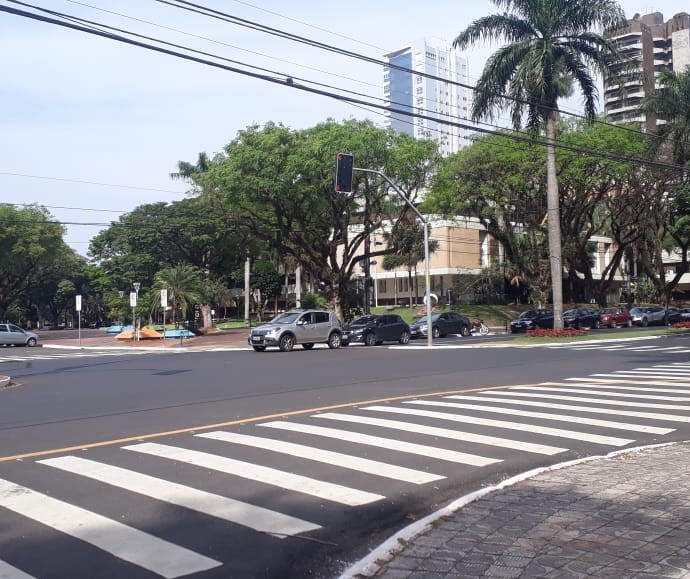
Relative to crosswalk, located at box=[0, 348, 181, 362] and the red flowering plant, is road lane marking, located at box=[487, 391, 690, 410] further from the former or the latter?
crosswalk, located at box=[0, 348, 181, 362]

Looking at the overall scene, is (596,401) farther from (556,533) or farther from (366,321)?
(366,321)

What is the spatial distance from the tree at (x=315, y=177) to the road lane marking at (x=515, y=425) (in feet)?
93.3

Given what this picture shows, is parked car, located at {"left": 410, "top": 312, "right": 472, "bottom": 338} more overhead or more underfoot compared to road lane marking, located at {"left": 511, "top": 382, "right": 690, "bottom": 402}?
more overhead

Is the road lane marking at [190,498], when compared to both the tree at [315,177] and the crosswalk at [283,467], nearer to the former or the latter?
the crosswalk at [283,467]

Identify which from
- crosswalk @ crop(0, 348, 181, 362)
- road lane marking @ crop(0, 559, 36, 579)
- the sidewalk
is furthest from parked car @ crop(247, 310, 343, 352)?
road lane marking @ crop(0, 559, 36, 579)

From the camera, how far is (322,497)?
6973 millimetres

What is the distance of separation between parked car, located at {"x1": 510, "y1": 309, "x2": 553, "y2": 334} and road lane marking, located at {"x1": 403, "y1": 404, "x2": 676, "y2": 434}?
3280 centimetres

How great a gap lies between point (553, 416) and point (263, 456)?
16.5 ft

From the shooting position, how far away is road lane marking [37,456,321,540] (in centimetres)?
612

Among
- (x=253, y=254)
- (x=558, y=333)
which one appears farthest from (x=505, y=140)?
(x=253, y=254)

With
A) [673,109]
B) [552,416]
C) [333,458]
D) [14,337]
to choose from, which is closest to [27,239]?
[14,337]

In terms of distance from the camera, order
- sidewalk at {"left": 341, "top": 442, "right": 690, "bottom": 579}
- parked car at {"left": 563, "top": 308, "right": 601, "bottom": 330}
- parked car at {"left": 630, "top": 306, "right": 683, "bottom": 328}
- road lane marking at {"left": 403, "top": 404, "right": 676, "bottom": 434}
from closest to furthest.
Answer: sidewalk at {"left": 341, "top": 442, "right": 690, "bottom": 579} → road lane marking at {"left": 403, "top": 404, "right": 676, "bottom": 434} → parked car at {"left": 563, "top": 308, "right": 601, "bottom": 330} → parked car at {"left": 630, "top": 306, "right": 683, "bottom": 328}

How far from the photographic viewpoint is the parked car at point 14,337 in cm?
4619

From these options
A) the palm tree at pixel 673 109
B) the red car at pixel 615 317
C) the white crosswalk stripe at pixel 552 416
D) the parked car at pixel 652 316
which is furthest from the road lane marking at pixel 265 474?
the parked car at pixel 652 316
